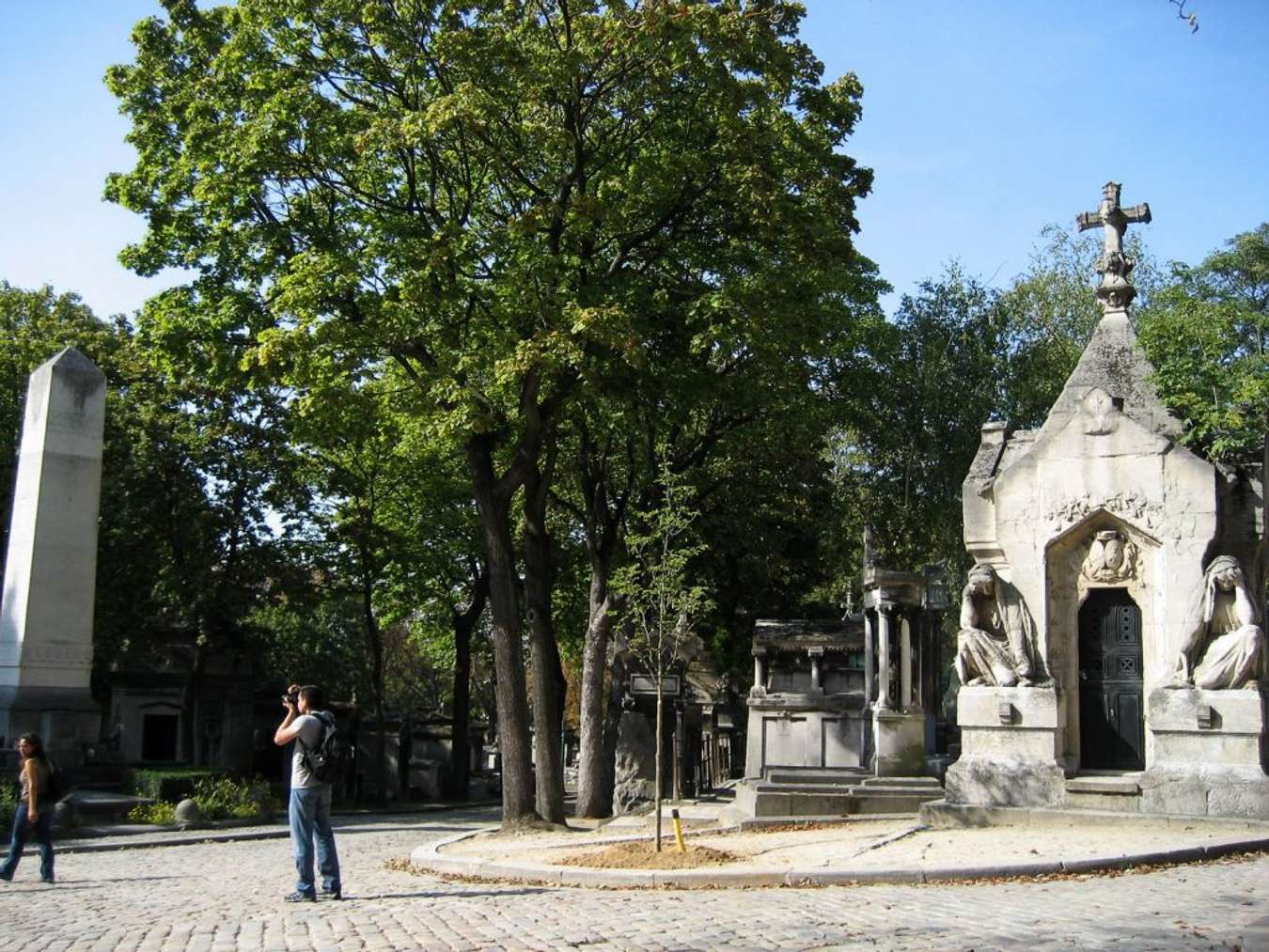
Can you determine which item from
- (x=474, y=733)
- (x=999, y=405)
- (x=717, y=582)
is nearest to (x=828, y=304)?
(x=717, y=582)

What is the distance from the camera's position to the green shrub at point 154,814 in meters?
21.8

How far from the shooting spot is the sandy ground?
12.4 m

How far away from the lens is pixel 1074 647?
16125 millimetres

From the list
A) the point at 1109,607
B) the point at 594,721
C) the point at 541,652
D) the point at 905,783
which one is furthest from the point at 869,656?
the point at 1109,607

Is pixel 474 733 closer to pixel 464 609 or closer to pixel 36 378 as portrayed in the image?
pixel 464 609

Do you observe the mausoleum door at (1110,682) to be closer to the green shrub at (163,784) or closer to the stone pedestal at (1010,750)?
the stone pedestal at (1010,750)

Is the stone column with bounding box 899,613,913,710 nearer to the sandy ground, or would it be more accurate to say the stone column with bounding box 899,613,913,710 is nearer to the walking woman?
the sandy ground

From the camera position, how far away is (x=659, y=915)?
33.0 ft

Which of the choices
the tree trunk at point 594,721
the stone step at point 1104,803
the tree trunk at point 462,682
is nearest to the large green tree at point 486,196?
the tree trunk at point 594,721

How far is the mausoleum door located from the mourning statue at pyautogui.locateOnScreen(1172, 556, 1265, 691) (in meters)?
0.93

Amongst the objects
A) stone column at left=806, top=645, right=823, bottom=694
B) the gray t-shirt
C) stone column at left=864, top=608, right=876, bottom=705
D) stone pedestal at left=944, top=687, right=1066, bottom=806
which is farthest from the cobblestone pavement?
stone column at left=806, top=645, right=823, bottom=694

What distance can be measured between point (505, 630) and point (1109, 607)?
27.4 feet

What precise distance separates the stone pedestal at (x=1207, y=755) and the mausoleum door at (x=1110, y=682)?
90 centimetres

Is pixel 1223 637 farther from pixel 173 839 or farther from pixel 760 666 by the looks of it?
pixel 173 839
